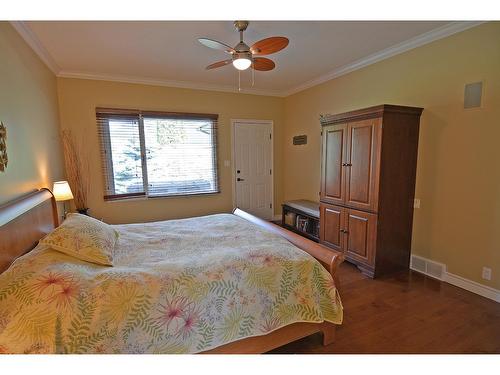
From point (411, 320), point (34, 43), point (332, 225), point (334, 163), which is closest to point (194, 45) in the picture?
point (34, 43)

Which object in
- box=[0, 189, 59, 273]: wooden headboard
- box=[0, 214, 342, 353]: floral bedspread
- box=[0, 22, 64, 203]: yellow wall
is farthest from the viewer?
box=[0, 22, 64, 203]: yellow wall

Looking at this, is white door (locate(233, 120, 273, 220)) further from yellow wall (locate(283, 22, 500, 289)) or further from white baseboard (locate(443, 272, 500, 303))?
white baseboard (locate(443, 272, 500, 303))

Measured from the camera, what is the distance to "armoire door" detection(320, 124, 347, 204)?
3.10 m

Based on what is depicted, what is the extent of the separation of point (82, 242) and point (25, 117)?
152cm

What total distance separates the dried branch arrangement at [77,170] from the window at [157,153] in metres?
0.26

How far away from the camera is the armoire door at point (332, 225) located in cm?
317

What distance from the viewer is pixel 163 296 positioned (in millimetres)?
1378

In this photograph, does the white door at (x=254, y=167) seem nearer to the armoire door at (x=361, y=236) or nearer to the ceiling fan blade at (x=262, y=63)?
the ceiling fan blade at (x=262, y=63)

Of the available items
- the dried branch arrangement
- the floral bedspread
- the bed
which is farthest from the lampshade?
the floral bedspread

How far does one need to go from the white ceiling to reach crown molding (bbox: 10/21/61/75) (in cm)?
1

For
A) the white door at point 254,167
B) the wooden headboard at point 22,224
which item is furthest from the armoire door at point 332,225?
the wooden headboard at point 22,224

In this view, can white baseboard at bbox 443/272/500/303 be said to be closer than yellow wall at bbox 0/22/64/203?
No
